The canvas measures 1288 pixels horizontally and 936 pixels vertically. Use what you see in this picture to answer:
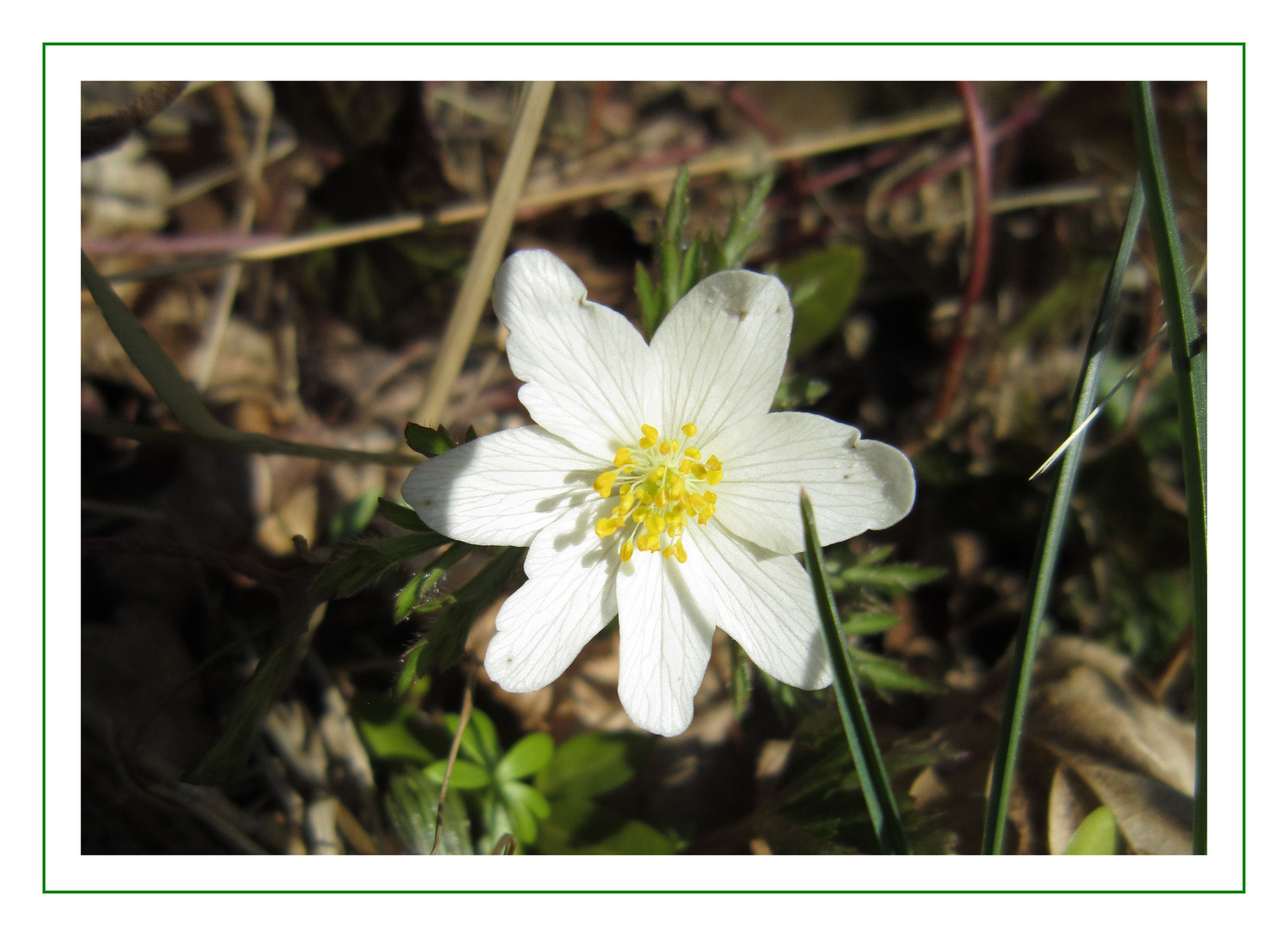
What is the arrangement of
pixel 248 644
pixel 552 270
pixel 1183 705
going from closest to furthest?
pixel 552 270
pixel 248 644
pixel 1183 705

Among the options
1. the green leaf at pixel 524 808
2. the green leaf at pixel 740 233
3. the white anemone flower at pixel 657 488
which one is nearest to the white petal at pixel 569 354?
the white anemone flower at pixel 657 488

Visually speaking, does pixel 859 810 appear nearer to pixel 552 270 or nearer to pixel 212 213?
pixel 552 270

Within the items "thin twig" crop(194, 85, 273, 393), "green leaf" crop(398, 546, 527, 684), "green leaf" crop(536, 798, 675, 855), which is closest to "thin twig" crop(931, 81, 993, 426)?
"green leaf" crop(536, 798, 675, 855)

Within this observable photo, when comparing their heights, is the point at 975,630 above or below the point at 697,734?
above

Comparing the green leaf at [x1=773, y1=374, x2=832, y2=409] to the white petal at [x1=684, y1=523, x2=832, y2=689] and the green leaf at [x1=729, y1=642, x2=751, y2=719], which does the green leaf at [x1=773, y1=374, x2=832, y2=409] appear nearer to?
the white petal at [x1=684, y1=523, x2=832, y2=689]

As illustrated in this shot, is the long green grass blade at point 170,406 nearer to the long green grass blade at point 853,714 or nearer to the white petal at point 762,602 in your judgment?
the white petal at point 762,602

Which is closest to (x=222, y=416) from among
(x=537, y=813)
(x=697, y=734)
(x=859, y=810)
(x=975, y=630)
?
(x=537, y=813)
